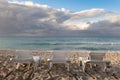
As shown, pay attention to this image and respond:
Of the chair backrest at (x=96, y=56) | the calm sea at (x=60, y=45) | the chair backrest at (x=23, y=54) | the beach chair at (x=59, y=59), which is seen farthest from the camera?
the calm sea at (x=60, y=45)

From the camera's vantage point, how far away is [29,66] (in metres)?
8.50

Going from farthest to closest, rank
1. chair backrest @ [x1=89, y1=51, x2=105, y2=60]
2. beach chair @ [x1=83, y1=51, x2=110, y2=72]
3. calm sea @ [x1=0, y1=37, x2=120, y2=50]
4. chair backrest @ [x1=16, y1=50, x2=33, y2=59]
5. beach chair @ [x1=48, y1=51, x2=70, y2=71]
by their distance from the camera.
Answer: calm sea @ [x1=0, y1=37, x2=120, y2=50]
chair backrest @ [x1=16, y1=50, x2=33, y2=59]
chair backrest @ [x1=89, y1=51, x2=105, y2=60]
beach chair @ [x1=83, y1=51, x2=110, y2=72]
beach chair @ [x1=48, y1=51, x2=70, y2=71]

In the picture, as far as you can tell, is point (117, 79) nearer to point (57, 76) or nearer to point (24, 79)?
point (57, 76)

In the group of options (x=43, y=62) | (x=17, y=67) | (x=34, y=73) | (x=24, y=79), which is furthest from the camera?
(x=43, y=62)

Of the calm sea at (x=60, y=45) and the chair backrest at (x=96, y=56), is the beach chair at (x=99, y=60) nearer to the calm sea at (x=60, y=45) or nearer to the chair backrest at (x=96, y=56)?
the chair backrest at (x=96, y=56)

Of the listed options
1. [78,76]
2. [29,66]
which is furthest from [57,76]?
[29,66]

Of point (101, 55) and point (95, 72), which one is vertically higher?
point (101, 55)

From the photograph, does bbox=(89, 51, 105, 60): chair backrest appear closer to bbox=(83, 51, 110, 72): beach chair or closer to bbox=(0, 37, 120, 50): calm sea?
bbox=(83, 51, 110, 72): beach chair

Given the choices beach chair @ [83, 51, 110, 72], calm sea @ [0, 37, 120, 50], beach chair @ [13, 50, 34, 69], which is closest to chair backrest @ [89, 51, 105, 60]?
beach chair @ [83, 51, 110, 72]

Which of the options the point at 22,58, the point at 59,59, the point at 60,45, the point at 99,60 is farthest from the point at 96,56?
the point at 60,45

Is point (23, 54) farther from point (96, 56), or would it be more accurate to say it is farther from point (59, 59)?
point (96, 56)

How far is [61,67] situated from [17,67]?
1.66 metres

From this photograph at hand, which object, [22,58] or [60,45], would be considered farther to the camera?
[60,45]

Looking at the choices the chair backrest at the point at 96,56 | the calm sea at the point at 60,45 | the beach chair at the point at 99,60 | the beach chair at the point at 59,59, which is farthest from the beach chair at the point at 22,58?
the calm sea at the point at 60,45
